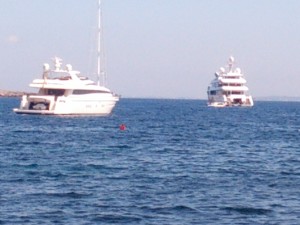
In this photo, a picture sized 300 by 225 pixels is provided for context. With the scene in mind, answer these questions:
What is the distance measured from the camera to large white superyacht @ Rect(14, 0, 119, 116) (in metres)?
91.8

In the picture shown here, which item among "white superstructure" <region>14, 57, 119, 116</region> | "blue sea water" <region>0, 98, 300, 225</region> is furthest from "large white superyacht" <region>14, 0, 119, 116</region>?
"blue sea water" <region>0, 98, 300, 225</region>

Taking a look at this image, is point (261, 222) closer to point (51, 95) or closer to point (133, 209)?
point (133, 209)

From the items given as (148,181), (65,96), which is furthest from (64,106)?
(148,181)

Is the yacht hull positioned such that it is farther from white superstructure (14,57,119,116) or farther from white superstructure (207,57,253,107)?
white superstructure (207,57,253,107)

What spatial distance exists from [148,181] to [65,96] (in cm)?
6071

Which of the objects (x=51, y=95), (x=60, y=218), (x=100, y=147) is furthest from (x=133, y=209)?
(x=51, y=95)

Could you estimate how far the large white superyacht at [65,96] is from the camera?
9175 centimetres

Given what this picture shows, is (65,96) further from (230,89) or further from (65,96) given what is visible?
(230,89)

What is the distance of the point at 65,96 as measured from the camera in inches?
3625

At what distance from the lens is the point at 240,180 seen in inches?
1305

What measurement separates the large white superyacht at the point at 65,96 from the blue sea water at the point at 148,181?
114 feet

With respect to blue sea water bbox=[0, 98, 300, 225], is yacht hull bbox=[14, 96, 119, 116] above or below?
above

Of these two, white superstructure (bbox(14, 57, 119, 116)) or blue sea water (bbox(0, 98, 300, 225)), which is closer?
blue sea water (bbox(0, 98, 300, 225))

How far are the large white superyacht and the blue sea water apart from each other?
34788 mm
